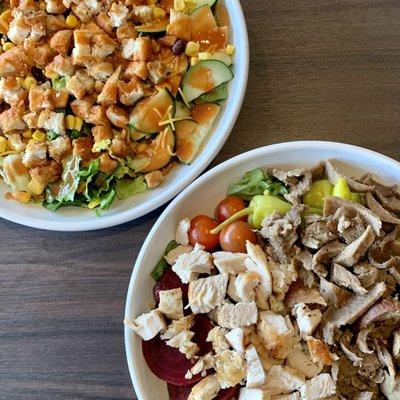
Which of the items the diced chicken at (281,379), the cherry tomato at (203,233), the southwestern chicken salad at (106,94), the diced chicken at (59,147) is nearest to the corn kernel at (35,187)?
the southwestern chicken salad at (106,94)

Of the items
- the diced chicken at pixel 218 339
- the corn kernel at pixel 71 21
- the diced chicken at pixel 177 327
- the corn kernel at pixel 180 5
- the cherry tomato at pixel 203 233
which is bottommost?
the diced chicken at pixel 218 339

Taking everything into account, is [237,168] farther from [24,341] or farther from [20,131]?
[24,341]

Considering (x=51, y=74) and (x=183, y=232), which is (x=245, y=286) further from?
(x=51, y=74)

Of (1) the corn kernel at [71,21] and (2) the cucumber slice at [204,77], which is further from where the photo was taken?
(1) the corn kernel at [71,21]

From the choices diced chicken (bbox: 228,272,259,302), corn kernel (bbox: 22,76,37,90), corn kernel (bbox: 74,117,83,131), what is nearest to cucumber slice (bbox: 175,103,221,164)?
corn kernel (bbox: 74,117,83,131)

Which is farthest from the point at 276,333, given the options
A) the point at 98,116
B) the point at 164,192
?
the point at 98,116

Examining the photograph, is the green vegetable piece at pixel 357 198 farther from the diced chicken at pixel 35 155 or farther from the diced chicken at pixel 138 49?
the diced chicken at pixel 35 155
